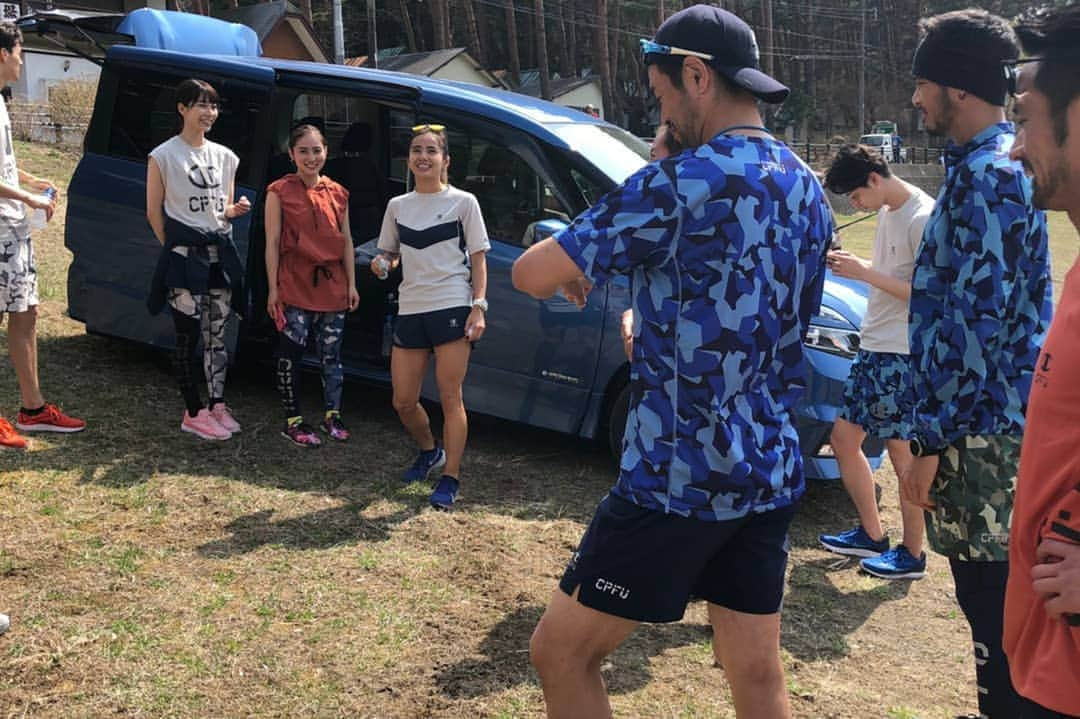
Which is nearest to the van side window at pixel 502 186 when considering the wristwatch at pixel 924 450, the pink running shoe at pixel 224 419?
the pink running shoe at pixel 224 419

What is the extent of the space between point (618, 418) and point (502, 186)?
4.59 ft

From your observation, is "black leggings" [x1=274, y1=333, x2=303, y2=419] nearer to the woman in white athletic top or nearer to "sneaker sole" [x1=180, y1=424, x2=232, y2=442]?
"sneaker sole" [x1=180, y1=424, x2=232, y2=442]

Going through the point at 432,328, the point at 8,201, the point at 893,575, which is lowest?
the point at 893,575

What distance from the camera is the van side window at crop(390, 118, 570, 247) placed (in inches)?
220

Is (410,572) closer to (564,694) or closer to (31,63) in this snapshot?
(564,694)

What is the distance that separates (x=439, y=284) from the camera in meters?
4.95

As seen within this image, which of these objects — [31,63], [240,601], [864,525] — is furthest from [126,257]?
[31,63]

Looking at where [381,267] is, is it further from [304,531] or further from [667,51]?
[667,51]

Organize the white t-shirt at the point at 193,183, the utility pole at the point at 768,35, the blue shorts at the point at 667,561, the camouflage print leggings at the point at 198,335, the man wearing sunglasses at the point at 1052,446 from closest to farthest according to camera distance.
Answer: the man wearing sunglasses at the point at 1052,446
the blue shorts at the point at 667,561
the white t-shirt at the point at 193,183
the camouflage print leggings at the point at 198,335
the utility pole at the point at 768,35

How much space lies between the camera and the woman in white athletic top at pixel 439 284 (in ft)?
16.2

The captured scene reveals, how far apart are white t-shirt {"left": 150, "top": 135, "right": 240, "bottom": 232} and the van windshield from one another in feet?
5.97

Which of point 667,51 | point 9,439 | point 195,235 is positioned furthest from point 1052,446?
point 9,439

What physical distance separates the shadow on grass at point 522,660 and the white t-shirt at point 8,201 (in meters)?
3.21

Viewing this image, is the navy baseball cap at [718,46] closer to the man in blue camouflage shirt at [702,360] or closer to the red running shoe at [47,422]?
the man in blue camouflage shirt at [702,360]
